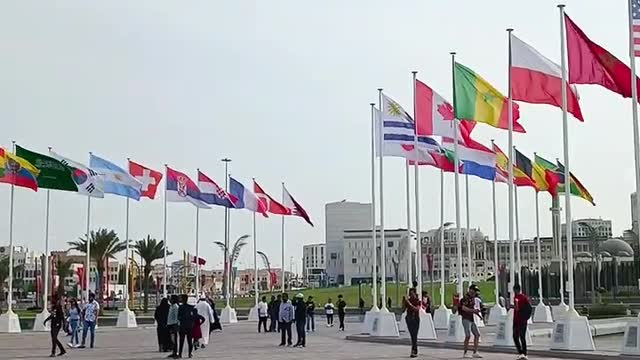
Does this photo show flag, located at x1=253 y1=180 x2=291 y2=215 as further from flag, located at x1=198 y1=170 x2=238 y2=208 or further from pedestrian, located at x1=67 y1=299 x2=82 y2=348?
pedestrian, located at x1=67 y1=299 x2=82 y2=348

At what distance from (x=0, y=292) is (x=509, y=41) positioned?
247 ft

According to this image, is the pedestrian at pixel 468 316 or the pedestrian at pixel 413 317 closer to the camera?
the pedestrian at pixel 468 316

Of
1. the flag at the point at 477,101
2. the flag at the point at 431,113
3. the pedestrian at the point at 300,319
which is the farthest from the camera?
the flag at the point at 431,113

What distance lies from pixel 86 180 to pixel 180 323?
21472 millimetres

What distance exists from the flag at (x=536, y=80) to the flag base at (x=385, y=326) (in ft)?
35.5

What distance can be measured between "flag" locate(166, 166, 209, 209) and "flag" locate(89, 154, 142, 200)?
276 centimetres

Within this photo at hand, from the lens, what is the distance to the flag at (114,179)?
44.6 meters

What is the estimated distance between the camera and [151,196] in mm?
47438

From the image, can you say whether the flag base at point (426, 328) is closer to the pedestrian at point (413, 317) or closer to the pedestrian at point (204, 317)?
the pedestrian at point (204, 317)

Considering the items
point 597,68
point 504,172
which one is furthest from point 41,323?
point 597,68

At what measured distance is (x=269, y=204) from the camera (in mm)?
49719

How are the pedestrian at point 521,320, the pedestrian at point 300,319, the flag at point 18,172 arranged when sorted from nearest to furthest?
the pedestrian at point 521,320 < the pedestrian at point 300,319 < the flag at point 18,172

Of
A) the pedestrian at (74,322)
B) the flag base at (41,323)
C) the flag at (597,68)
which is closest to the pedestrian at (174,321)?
the pedestrian at (74,322)

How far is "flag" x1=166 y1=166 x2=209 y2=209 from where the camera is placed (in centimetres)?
4772
